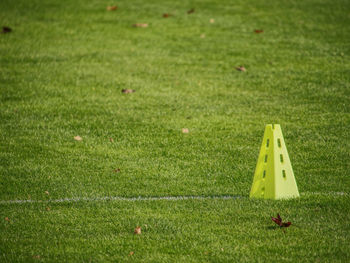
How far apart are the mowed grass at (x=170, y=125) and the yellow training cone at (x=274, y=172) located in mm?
138

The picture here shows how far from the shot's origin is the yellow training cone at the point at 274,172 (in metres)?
5.30

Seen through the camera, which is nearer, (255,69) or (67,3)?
(255,69)

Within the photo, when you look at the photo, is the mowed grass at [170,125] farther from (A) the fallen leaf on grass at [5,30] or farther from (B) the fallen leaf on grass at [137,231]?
(A) the fallen leaf on grass at [5,30]

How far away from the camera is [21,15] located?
13.6m

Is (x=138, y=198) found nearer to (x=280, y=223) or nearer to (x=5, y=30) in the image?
(x=280, y=223)

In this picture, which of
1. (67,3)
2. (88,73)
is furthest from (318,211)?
(67,3)

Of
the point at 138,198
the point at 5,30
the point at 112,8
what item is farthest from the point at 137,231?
the point at 112,8

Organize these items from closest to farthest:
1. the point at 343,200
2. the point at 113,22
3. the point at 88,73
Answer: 1. the point at 343,200
2. the point at 88,73
3. the point at 113,22

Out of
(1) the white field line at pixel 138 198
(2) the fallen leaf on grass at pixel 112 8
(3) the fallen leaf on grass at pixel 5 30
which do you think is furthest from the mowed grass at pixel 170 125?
(3) the fallen leaf on grass at pixel 5 30

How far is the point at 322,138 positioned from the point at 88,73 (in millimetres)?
4886

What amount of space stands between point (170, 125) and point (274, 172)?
288 centimetres

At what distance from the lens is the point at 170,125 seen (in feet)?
25.9

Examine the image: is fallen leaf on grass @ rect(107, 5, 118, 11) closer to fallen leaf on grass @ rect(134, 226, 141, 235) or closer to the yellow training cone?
the yellow training cone

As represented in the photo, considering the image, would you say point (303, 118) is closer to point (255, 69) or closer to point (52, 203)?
point (255, 69)
